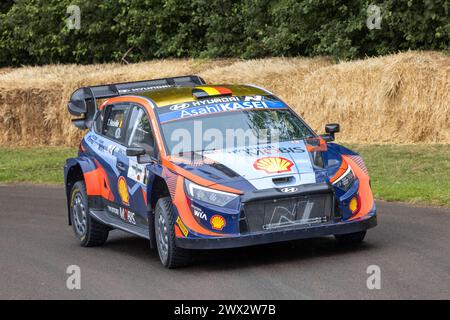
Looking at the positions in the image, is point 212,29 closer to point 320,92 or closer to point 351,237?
point 320,92

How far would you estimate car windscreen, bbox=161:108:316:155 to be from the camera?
11.3m

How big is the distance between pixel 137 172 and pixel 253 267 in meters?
1.73

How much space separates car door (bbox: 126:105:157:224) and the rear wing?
70.1 inches

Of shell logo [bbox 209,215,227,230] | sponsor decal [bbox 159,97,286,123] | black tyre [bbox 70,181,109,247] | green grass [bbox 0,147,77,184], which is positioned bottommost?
green grass [bbox 0,147,77,184]

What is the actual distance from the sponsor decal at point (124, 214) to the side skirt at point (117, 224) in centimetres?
5

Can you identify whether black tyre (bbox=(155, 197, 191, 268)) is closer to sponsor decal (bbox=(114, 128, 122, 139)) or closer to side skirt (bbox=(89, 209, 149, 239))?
side skirt (bbox=(89, 209, 149, 239))

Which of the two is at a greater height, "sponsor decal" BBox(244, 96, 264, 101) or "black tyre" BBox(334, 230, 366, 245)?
"sponsor decal" BBox(244, 96, 264, 101)

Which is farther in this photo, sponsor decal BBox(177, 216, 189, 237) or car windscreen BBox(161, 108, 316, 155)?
car windscreen BBox(161, 108, 316, 155)

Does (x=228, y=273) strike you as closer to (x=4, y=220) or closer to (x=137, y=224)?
(x=137, y=224)

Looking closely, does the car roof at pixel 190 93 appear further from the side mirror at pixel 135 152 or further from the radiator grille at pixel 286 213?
the radiator grille at pixel 286 213

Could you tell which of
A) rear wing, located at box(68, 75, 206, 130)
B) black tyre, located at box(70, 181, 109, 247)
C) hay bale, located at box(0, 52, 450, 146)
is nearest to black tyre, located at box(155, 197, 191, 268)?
black tyre, located at box(70, 181, 109, 247)
